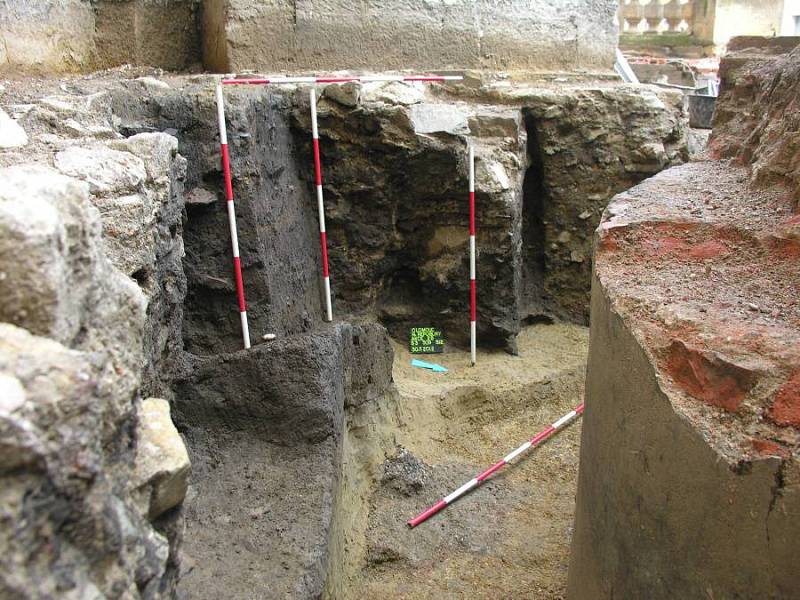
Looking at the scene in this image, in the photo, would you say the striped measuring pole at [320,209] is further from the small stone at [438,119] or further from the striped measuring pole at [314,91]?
the small stone at [438,119]

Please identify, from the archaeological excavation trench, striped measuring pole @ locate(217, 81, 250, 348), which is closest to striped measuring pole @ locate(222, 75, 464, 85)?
the archaeological excavation trench

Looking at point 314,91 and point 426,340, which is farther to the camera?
point 426,340

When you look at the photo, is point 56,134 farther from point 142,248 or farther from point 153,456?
point 153,456

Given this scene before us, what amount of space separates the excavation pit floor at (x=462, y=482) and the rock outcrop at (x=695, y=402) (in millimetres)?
697

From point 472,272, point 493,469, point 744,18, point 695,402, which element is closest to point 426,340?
point 472,272

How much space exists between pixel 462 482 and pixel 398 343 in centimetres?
132

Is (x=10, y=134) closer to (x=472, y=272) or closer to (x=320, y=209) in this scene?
(x=320, y=209)

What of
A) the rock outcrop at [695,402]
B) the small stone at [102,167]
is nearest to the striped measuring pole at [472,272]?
the rock outcrop at [695,402]

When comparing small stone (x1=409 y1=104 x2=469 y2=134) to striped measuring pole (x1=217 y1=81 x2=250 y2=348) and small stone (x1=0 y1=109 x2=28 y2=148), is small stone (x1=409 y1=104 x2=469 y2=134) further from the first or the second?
small stone (x1=0 y1=109 x2=28 y2=148)

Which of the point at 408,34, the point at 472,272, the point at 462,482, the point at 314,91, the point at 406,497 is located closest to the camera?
the point at 406,497

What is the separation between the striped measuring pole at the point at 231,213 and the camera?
3.06 meters

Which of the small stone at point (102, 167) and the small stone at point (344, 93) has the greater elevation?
the small stone at point (344, 93)

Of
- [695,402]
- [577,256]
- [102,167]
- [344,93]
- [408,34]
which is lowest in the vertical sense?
[577,256]

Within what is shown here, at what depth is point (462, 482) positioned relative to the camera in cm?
322
